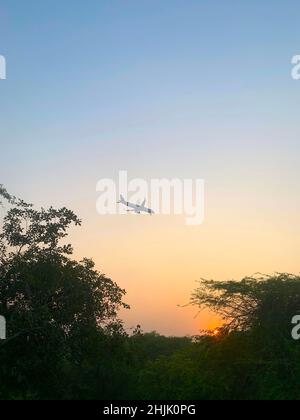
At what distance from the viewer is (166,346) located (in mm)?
49125

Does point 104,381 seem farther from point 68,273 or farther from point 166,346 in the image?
point 166,346

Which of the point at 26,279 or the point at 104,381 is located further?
the point at 104,381
